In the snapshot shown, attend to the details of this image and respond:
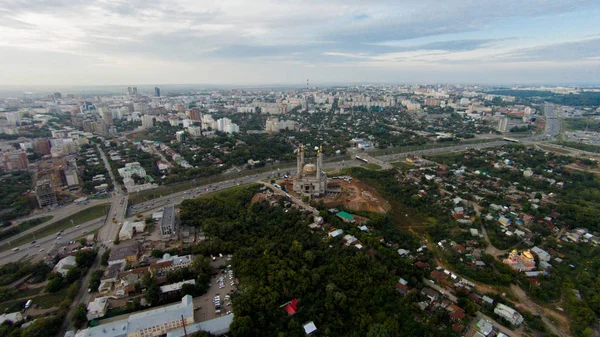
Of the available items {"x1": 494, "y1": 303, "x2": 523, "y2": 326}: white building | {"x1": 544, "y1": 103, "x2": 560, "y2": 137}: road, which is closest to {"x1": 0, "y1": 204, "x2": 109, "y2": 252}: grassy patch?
{"x1": 494, "y1": 303, "x2": 523, "y2": 326}: white building

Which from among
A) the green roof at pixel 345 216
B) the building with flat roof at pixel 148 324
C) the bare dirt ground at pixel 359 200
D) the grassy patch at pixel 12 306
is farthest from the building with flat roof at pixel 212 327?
the bare dirt ground at pixel 359 200

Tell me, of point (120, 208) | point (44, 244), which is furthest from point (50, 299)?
point (120, 208)

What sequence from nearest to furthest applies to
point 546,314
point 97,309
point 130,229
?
point 97,309 → point 546,314 → point 130,229

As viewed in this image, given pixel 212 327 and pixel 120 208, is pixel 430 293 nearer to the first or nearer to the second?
pixel 212 327

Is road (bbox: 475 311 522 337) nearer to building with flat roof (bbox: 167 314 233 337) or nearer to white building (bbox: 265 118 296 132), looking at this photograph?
building with flat roof (bbox: 167 314 233 337)

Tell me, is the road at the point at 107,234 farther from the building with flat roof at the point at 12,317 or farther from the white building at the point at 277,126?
the white building at the point at 277,126

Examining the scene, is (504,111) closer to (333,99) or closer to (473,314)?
(333,99)
